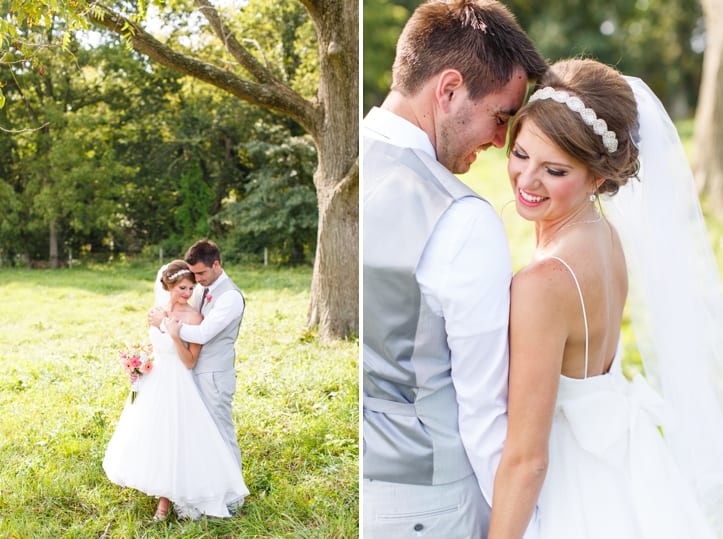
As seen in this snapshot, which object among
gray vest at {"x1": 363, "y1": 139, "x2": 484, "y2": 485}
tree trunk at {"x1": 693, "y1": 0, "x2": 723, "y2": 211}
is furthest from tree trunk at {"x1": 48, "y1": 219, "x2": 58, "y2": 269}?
tree trunk at {"x1": 693, "y1": 0, "x2": 723, "y2": 211}

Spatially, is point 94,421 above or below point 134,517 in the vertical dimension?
above

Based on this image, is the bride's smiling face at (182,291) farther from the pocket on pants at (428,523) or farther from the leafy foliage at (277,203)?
the pocket on pants at (428,523)

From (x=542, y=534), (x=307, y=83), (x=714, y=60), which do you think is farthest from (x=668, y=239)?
(x=714, y=60)

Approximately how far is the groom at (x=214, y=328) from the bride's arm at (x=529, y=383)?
125 cm

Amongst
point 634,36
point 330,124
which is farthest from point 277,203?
point 634,36

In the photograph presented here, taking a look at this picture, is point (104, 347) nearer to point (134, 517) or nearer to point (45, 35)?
point (134, 517)

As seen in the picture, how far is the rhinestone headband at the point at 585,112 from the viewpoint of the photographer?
4.83ft

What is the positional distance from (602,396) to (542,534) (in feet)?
1.07

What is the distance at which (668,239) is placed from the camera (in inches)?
69.0

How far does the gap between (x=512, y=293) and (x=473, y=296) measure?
98 millimetres

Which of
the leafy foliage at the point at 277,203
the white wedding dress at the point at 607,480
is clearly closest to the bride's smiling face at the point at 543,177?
the white wedding dress at the point at 607,480

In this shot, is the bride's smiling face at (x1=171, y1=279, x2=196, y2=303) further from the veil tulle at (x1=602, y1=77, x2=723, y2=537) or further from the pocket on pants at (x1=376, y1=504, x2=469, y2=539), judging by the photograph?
the veil tulle at (x1=602, y1=77, x2=723, y2=537)

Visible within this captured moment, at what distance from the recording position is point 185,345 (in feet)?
8.18

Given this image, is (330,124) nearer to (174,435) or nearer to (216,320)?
(216,320)
